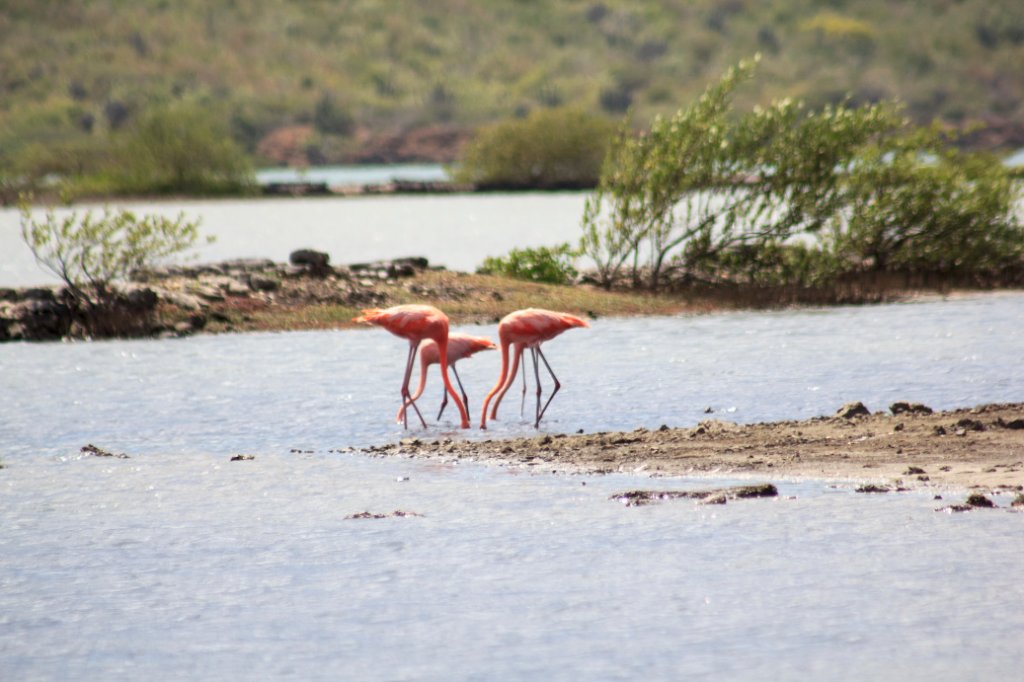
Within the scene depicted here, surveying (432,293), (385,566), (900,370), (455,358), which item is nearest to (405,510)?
(385,566)

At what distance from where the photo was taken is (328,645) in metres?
6.98

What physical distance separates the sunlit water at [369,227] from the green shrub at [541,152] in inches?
77.1

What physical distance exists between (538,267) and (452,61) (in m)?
126

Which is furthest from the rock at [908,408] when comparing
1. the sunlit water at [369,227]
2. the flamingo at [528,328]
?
the sunlit water at [369,227]

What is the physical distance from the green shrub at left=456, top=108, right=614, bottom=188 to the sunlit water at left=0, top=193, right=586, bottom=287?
1958 mm

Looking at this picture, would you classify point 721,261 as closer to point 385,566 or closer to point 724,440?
point 724,440

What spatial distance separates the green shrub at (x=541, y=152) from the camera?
236ft

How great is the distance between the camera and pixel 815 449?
35.8ft

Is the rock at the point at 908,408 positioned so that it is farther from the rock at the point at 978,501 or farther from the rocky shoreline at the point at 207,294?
the rocky shoreline at the point at 207,294

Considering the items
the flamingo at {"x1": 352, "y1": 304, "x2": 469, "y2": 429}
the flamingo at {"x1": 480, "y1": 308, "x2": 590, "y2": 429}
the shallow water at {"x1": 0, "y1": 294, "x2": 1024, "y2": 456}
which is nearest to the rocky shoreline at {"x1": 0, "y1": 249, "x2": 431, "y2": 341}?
the shallow water at {"x1": 0, "y1": 294, "x2": 1024, "y2": 456}

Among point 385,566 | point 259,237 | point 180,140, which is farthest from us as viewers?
point 180,140

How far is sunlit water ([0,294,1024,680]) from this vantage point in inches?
267

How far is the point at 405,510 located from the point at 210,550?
133 cm

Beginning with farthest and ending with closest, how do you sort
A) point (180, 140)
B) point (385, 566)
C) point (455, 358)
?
point (180, 140) < point (455, 358) < point (385, 566)
